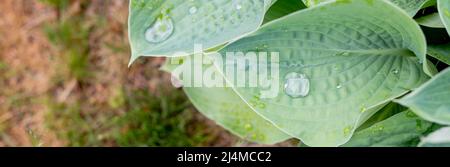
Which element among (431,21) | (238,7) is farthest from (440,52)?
(238,7)

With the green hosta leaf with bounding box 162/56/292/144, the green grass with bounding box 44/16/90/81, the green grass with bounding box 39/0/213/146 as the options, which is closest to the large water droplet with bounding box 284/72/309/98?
the green hosta leaf with bounding box 162/56/292/144

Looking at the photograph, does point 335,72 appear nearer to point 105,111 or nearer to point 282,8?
point 282,8

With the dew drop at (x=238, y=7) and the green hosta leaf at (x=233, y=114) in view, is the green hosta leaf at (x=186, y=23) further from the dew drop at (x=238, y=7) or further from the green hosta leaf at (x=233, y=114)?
the green hosta leaf at (x=233, y=114)

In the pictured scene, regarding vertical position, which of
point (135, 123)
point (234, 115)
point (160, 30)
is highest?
point (160, 30)
